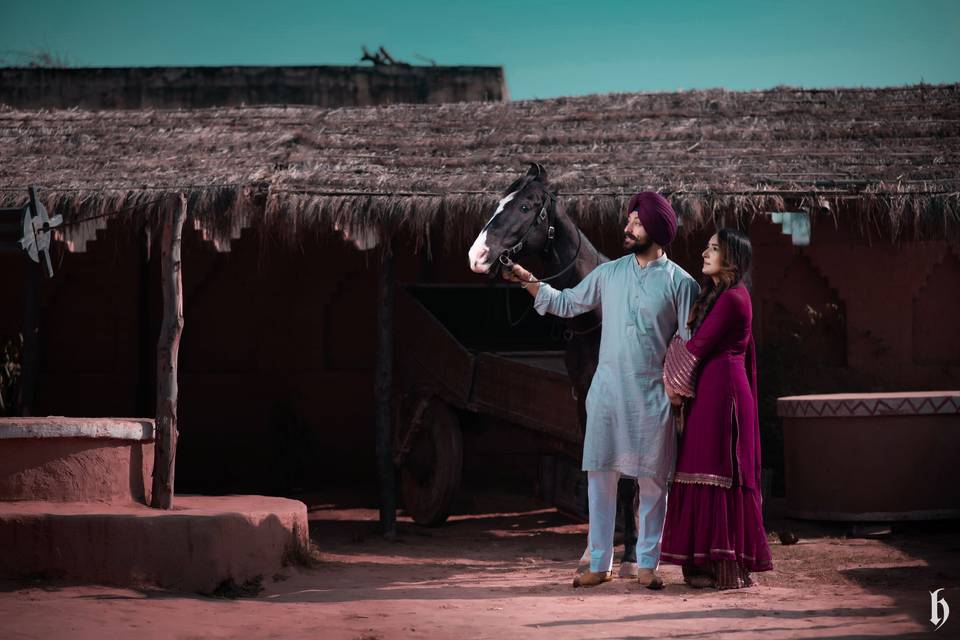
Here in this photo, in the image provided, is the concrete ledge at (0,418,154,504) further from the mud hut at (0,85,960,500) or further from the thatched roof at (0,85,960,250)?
the thatched roof at (0,85,960,250)

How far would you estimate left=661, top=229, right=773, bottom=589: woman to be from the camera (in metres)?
6.04

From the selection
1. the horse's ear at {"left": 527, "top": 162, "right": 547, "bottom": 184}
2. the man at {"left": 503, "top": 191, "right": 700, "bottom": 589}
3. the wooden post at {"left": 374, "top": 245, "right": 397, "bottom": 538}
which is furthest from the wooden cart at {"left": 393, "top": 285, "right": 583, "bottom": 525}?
the man at {"left": 503, "top": 191, "right": 700, "bottom": 589}

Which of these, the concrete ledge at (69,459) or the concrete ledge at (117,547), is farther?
the concrete ledge at (69,459)

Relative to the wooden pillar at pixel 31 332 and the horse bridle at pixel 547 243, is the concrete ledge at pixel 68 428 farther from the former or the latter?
the wooden pillar at pixel 31 332

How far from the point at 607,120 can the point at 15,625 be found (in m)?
7.01

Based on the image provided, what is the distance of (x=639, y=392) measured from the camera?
20.4ft

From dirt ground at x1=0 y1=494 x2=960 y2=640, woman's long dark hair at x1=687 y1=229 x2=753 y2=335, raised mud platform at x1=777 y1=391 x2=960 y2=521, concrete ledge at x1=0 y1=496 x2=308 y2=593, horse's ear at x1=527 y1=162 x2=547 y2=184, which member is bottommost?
dirt ground at x1=0 y1=494 x2=960 y2=640

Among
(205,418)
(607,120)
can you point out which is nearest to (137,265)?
(205,418)

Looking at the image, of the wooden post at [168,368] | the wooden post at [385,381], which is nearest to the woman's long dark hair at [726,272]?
the wooden post at [168,368]

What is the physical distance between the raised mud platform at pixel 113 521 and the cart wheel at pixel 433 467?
6.51 feet

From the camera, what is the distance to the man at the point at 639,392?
20.3 ft

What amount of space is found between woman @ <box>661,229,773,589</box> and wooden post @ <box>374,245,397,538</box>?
3485 mm

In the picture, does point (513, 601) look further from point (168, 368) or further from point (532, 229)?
point (168, 368)

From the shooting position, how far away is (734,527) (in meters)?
6.05
